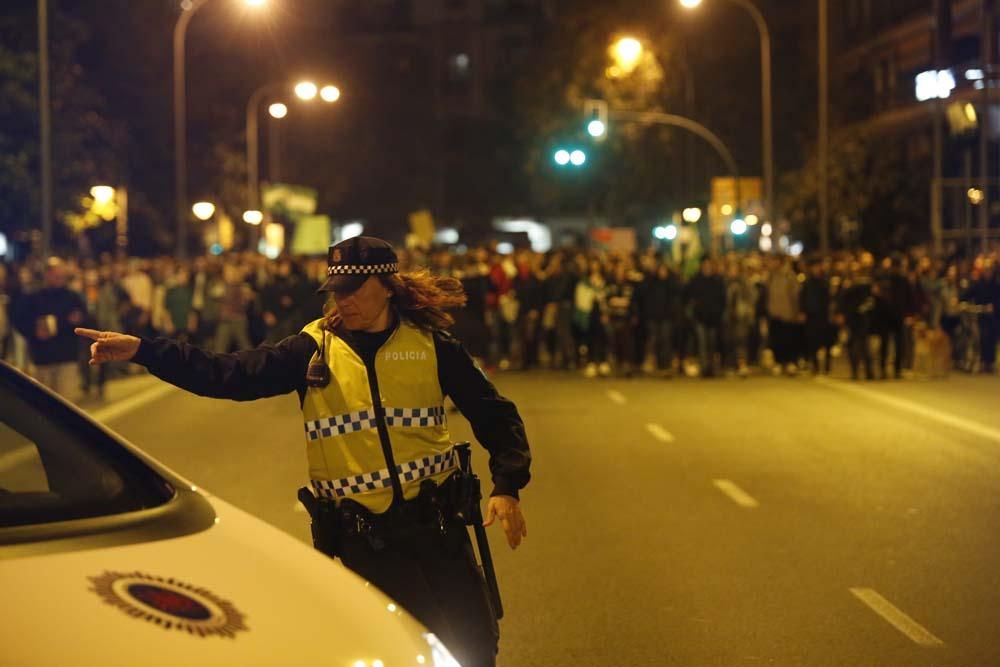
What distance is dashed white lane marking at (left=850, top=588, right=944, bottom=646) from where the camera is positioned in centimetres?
783

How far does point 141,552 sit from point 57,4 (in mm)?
41871

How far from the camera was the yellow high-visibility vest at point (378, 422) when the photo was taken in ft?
16.1

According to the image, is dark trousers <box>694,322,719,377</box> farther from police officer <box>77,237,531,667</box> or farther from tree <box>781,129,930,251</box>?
tree <box>781,129,930,251</box>

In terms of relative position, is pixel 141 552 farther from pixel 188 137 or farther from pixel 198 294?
pixel 188 137

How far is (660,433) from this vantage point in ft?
58.6

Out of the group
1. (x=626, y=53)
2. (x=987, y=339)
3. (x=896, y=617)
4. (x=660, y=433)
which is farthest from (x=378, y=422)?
(x=626, y=53)

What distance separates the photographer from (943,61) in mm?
25469

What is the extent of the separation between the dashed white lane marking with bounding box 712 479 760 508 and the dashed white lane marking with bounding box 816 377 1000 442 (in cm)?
438

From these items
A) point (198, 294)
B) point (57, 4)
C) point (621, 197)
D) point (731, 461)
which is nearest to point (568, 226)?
point (621, 197)

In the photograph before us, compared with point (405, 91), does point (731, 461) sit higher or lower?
lower

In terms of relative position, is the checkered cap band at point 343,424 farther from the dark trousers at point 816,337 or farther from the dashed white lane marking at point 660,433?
the dark trousers at point 816,337

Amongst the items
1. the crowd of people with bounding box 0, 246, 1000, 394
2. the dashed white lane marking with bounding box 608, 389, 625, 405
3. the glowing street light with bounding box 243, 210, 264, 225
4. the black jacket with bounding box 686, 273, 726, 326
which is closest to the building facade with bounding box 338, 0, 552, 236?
the glowing street light with bounding box 243, 210, 264, 225

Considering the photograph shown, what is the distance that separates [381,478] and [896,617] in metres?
4.17

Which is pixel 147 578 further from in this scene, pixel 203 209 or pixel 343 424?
pixel 203 209
